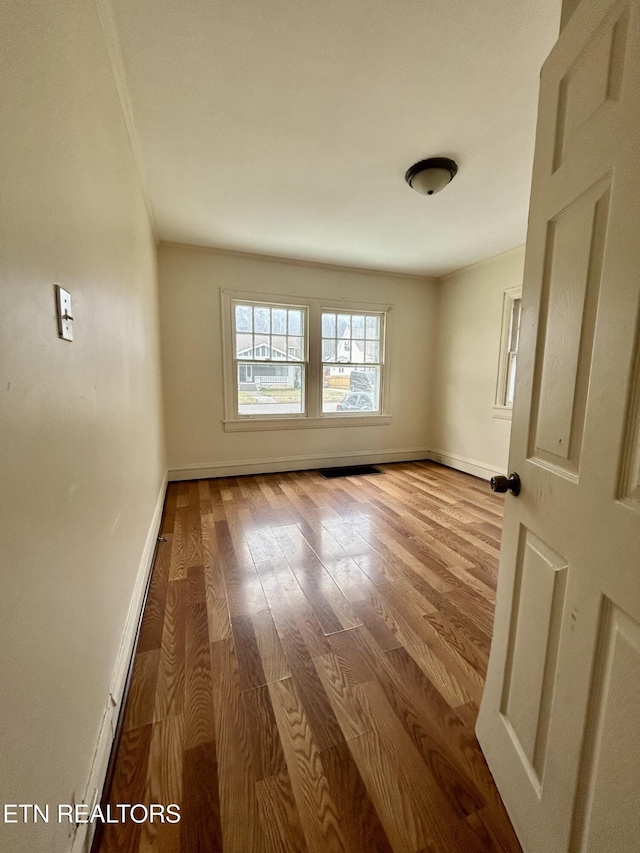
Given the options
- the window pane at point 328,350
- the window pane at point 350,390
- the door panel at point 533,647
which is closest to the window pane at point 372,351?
the window pane at point 350,390

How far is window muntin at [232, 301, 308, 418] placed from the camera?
12.8 ft

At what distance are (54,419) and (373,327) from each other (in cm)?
419

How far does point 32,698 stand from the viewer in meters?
0.62

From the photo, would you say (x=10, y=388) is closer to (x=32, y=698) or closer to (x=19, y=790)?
(x=32, y=698)

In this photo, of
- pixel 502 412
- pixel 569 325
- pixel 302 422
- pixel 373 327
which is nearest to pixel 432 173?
pixel 569 325

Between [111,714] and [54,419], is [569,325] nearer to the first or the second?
[54,419]

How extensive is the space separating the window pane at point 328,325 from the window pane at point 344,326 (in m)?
0.07

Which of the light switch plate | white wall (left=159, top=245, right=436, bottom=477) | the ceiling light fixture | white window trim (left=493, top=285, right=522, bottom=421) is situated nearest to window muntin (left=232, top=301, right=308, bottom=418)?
white wall (left=159, top=245, right=436, bottom=477)

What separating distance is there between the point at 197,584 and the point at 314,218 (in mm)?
3004

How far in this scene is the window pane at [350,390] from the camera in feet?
14.3

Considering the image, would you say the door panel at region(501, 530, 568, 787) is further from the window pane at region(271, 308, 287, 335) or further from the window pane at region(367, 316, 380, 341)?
the window pane at region(367, 316, 380, 341)

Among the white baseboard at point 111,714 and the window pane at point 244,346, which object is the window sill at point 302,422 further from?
the white baseboard at point 111,714

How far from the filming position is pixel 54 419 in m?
0.77

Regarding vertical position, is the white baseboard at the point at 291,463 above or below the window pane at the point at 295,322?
below
